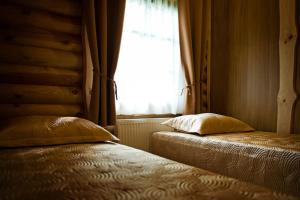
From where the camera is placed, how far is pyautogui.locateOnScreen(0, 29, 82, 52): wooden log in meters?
2.34

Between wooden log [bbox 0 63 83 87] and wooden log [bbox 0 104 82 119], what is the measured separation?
0.69ft

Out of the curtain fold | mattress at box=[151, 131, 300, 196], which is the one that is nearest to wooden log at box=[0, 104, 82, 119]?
mattress at box=[151, 131, 300, 196]

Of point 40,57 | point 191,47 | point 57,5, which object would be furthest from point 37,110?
point 191,47

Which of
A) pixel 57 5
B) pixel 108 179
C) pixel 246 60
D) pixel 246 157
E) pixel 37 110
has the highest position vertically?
pixel 57 5

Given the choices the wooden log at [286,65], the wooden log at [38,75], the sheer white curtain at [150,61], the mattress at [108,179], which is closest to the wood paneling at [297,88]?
the wooden log at [286,65]

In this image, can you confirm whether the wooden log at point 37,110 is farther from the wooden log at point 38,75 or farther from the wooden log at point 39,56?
the wooden log at point 39,56

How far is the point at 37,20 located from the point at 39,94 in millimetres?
670

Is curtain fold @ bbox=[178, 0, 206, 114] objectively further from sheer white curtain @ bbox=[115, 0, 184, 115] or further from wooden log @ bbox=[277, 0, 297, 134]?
wooden log @ bbox=[277, 0, 297, 134]

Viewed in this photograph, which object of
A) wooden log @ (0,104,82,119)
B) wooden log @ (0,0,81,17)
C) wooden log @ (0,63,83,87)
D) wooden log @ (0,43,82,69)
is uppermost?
wooden log @ (0,0,81,17)

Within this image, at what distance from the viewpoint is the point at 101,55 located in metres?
2.62

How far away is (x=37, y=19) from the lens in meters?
2.45

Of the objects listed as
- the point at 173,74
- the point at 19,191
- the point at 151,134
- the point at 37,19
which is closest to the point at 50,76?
the point at 37,19

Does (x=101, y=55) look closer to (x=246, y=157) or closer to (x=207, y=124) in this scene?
(x=207, y=124)

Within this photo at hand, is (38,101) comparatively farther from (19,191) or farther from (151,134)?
(19,191)
